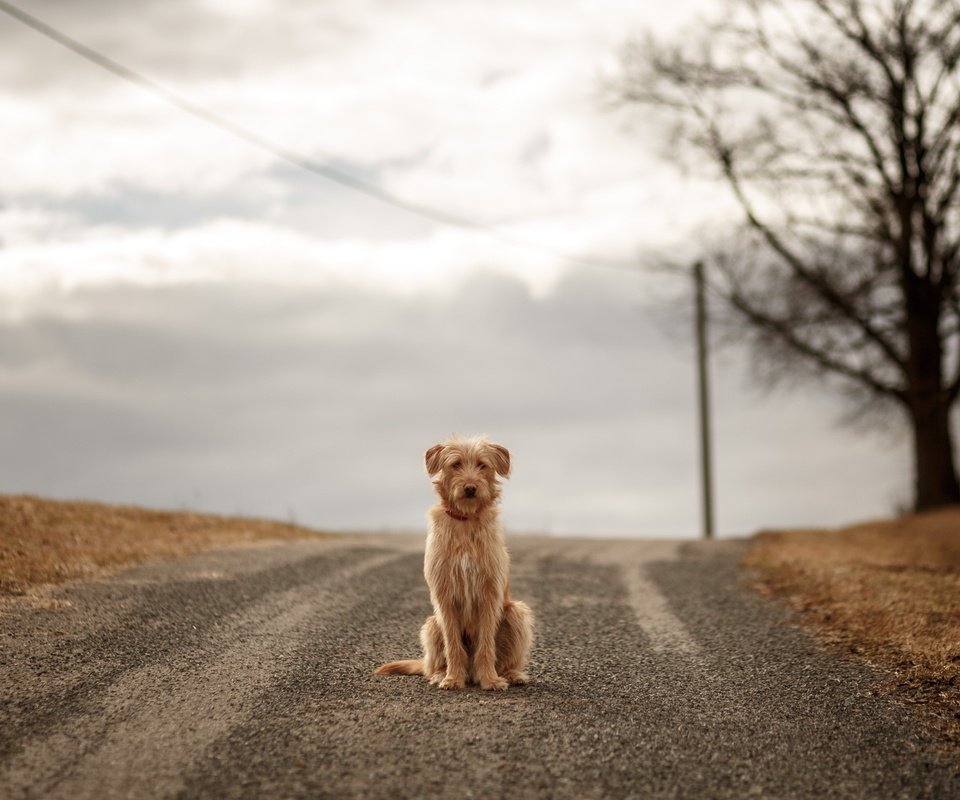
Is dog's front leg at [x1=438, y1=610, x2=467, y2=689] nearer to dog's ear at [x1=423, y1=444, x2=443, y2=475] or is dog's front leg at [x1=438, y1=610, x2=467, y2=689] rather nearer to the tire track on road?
dog's ear at [x1=423, y1=444, x2=443, y2=475]

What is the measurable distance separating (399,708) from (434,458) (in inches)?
64.5

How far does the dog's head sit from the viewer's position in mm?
6492

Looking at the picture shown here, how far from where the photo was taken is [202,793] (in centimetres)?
498

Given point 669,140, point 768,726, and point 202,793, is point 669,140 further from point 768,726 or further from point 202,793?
point 202,793

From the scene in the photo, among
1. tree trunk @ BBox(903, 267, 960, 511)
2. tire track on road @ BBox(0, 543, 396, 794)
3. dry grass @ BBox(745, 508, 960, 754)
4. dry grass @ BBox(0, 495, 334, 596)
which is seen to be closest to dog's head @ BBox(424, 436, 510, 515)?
tire track on road @ BBox(0, 543, 396, 794)

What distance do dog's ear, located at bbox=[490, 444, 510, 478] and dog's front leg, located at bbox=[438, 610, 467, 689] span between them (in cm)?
103

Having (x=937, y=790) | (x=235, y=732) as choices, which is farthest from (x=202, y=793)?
(x=937, y=790)

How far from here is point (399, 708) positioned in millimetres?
6320

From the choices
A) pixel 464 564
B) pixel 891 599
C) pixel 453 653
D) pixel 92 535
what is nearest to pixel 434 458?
pixel 464 564

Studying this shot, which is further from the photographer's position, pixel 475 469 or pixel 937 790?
pixel 475 469

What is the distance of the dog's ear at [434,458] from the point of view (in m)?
6.68

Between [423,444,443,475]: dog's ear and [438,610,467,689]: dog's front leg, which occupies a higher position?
[423,444,443,475]: dog's ear

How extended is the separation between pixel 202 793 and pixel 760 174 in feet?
72.5

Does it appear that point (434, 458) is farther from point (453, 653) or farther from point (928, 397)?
point (928, 397)
